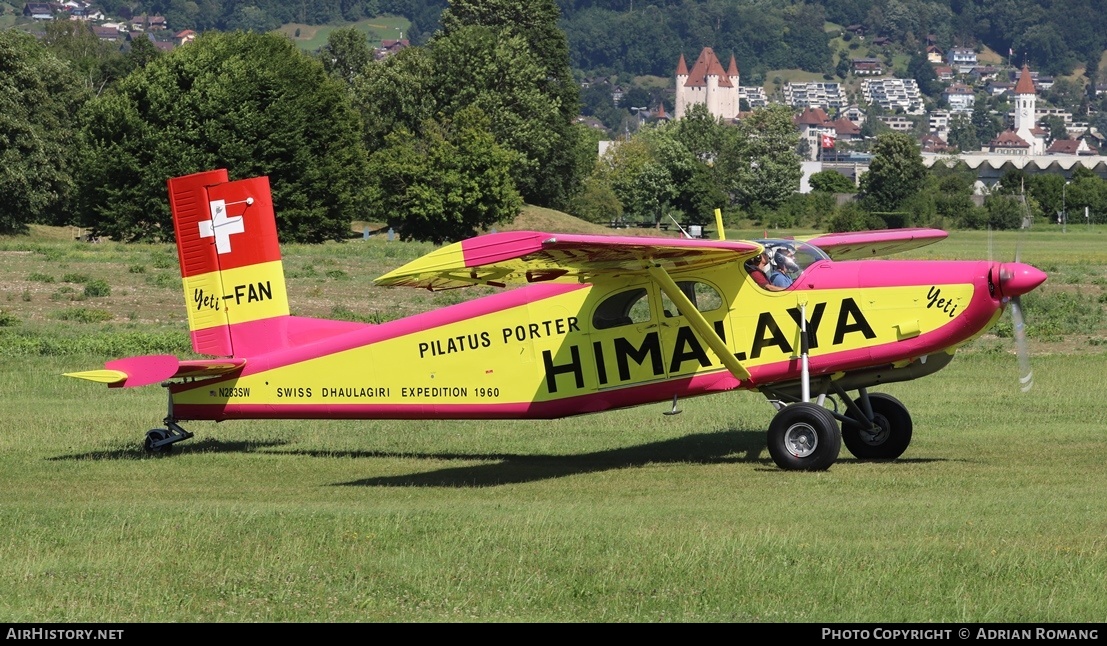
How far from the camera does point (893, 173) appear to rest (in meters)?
126

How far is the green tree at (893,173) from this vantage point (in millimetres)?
122988

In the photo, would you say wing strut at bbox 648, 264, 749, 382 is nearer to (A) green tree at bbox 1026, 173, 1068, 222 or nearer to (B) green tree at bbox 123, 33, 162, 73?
(A) green tree at bbox 1026, 173, 1068, 222

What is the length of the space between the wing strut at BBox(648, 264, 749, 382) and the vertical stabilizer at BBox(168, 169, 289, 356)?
458 centimetres

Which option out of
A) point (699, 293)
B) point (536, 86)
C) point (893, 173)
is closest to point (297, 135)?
point (536, 86)

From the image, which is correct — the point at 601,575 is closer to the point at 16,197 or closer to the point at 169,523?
the point at 169,523

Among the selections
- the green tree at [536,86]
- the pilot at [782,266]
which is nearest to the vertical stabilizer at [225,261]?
the pilot at [782,266]

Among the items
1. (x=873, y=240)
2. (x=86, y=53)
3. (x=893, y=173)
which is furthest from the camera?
(x=86, y=53)

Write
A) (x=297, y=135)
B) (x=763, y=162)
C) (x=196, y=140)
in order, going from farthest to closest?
(x=763, y=162), (x=297, y=135), (x=196, y=140)

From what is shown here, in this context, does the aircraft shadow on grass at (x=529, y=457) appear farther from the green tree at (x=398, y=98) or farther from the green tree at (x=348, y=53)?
the green tree at (x=348, y=53)

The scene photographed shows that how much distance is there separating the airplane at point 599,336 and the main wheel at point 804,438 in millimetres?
15

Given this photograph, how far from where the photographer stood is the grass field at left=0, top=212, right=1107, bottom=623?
952cm

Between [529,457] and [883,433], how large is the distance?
391 cm

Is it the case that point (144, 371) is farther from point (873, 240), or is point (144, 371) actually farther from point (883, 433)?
point (873, 240)
